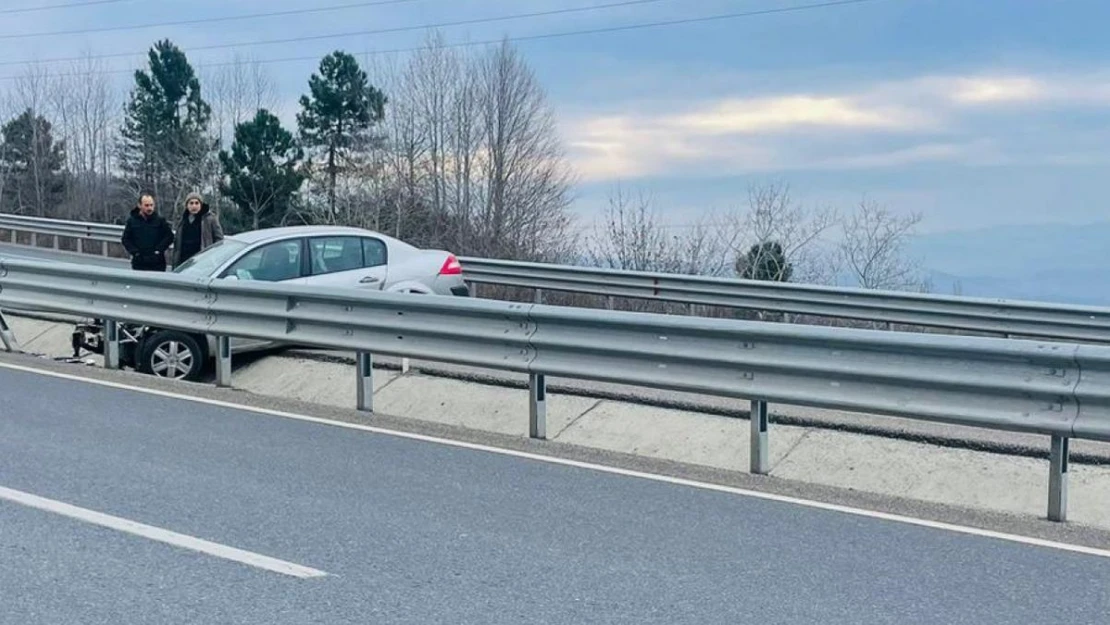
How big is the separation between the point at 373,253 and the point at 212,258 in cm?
159

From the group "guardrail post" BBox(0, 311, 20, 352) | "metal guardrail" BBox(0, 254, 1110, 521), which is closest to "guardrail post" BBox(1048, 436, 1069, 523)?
"metal guardrail" BBox(0, 254, 1110, 521)

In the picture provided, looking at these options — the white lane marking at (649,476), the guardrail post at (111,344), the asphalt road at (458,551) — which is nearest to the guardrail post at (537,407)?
the white lane marking at (649,476)

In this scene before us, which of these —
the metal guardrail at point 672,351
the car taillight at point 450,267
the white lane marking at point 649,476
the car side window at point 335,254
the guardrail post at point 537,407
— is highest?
the car side window at point 335,254

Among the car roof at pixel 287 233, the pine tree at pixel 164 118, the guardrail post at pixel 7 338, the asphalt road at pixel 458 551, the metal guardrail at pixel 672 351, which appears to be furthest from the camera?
the pine tree at pixel 164 118

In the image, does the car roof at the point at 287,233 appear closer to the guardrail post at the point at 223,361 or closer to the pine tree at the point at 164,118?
the guardrail post at the point at 223,361

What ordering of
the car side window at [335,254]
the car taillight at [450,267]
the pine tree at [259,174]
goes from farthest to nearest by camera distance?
1. the pine tree at [259,174]
2. the car taillight at [450,267]
3. the car side window at [335,254]

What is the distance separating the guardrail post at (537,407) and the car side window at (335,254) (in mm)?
3997

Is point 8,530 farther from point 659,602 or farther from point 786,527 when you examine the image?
point 786,527

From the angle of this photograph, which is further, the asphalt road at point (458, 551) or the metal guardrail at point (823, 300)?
the metal guardrail at point (823, 300)

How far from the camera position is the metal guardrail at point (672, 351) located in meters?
7.30

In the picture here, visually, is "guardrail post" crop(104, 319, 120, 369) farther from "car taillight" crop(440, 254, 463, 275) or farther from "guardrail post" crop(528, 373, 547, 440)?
"guardrail post" crop(528, 373, 547, 440)

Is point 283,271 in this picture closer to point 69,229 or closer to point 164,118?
point 69,229

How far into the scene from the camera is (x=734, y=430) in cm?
912

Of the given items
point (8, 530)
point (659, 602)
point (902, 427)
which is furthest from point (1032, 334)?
point (8, 530)
